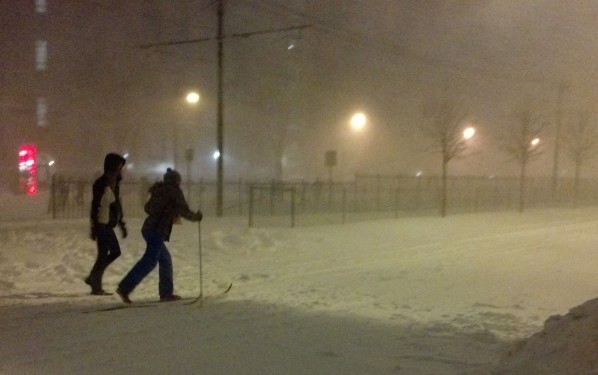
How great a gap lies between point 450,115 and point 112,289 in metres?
20.7

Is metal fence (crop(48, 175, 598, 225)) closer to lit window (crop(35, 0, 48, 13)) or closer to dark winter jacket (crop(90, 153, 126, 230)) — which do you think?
dark winter jacket (crop(90, 153, 126, 230))

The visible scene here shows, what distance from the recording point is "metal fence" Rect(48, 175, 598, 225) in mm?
22656

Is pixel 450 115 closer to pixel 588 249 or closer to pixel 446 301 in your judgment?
pixel 588 249

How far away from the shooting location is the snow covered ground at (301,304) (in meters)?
5.92

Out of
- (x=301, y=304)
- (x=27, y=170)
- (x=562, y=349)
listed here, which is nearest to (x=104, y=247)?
(x=301, y=304)

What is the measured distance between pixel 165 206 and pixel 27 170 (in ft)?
97.3

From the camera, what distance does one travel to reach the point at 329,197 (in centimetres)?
3094

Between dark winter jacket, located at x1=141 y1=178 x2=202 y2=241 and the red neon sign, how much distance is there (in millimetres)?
28297

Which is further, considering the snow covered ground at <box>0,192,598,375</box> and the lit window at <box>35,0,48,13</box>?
the lit window at <box>35,0,48,13</box>

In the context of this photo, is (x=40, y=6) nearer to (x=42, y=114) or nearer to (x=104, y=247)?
(x=42, y=114)

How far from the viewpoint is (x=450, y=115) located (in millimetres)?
28406

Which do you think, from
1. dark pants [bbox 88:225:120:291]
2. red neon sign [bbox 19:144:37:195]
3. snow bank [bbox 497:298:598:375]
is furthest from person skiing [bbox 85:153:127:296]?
red neon sign [bbox 19:144:37:195]

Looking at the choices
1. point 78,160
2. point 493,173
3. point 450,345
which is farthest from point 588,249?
point 493,173

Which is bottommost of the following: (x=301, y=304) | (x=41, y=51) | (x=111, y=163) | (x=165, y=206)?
(x=301, y=304)
